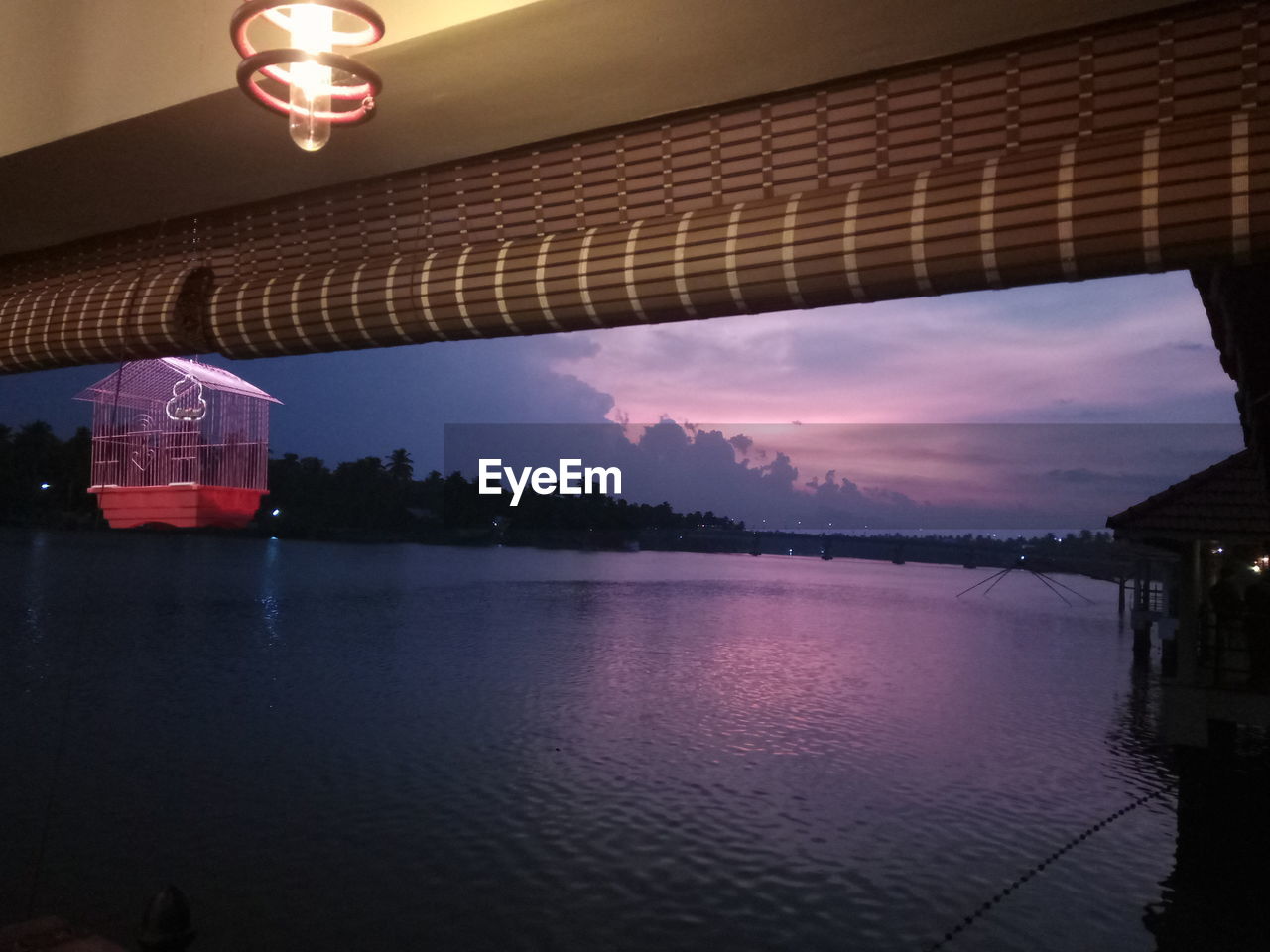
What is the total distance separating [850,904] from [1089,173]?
36.8ft

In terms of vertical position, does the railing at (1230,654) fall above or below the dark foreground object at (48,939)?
below

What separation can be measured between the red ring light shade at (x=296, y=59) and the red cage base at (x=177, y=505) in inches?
113

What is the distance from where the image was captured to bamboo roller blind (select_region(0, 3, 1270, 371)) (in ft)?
3.30

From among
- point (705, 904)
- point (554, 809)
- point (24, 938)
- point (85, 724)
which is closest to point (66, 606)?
point (85, 724)

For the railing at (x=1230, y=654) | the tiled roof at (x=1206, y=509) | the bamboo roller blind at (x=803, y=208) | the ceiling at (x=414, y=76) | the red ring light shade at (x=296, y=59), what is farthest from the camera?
the tiled roof at (x=1206, y=509)

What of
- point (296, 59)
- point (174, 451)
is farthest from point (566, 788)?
point (296, 59)

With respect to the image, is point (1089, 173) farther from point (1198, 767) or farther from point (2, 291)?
point (1198, 767)

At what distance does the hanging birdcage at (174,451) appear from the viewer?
3863 millimetres

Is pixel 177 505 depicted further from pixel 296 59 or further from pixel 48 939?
pixel 296 59

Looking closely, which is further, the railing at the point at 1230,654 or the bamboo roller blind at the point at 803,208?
the railing at the point at 1230,654

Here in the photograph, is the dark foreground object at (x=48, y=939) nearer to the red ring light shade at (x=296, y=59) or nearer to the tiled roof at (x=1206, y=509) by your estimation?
the red ring light shade at (x=296, y=59)

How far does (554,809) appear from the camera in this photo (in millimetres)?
14273

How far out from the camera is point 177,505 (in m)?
3.86

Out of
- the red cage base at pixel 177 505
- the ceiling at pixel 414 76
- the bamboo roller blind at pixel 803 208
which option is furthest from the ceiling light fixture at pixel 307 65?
the red cage base at pixel 177 505
